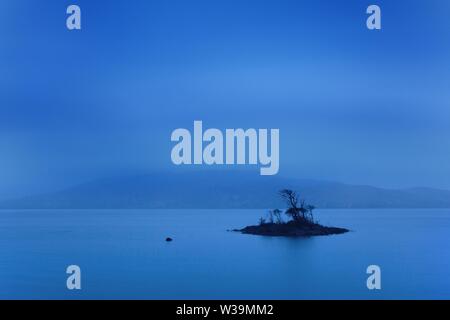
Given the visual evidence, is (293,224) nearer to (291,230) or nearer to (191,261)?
(291,230)

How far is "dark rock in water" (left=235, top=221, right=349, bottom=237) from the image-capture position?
5.96m

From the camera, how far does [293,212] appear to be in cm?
603

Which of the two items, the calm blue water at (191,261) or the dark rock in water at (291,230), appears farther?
the dark rock in water at (291,230)

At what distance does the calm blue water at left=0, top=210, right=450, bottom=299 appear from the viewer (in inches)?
219

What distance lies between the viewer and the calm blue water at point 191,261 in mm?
5574

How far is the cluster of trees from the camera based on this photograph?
5.68 metres

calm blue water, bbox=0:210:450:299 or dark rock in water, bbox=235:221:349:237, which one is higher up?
dark rock in water, bbox=235:221:349:237

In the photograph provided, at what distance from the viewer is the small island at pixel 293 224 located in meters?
5.78

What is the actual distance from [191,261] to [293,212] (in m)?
0.97

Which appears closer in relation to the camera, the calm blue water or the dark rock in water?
the calm blue water

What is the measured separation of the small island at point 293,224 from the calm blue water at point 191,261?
20 cm

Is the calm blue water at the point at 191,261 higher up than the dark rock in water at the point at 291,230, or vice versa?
the dark rock in water at the point at 291,230

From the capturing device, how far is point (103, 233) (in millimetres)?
5684
